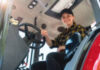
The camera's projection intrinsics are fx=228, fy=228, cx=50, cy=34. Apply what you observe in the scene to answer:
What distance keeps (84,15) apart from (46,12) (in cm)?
53

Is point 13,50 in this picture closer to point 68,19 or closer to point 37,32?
point 37,32

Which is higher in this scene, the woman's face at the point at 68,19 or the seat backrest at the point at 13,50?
the woman's face at the point at 68,19

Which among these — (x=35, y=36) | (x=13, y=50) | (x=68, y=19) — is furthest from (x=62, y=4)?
(x=13, y=50)

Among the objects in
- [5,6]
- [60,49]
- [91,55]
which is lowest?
[60,49]

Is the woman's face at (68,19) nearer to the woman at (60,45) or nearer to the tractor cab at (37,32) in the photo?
the woman at (60,45)

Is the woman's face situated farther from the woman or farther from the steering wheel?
the steering wheel

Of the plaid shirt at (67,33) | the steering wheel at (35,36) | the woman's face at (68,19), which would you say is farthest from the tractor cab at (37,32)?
the woman's face at (68,19)

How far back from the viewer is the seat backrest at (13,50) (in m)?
1.63

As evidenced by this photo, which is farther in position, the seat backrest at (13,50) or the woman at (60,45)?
the woman at (60,45)

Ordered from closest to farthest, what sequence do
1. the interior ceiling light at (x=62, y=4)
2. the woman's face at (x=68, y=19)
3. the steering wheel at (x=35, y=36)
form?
the steering wheel at (x=35, y=36)
the woman's face at (x=68, y=19)
the interior ceiling light at (x=62, y=4)

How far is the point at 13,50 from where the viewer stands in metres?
1.74

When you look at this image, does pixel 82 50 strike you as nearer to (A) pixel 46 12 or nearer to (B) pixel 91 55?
(B) pixel 91 55

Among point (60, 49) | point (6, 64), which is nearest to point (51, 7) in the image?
point (60, 49)

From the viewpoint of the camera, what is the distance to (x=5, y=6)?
3.91 feet
